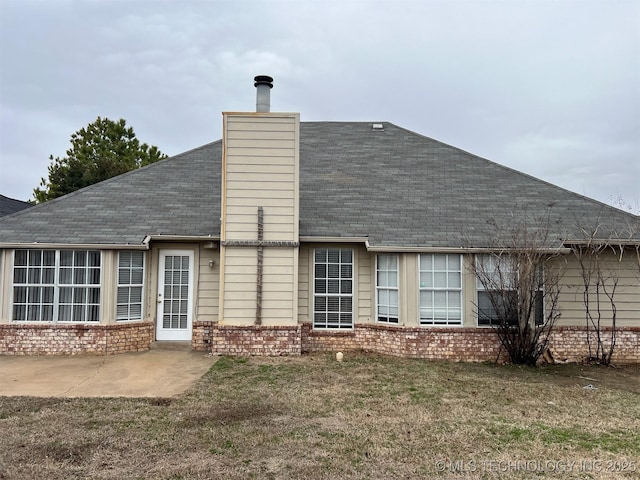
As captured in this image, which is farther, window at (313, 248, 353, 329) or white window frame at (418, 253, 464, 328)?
window at (313, 248, 353, 329)

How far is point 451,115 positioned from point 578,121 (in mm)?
Result: 6238

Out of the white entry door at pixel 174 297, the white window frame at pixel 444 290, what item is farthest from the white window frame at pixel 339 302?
the white entry door at pixel 174 297

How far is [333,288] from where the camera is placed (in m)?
9.88

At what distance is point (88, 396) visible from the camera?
6316mm

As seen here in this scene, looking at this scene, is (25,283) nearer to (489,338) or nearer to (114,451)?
(114,451)

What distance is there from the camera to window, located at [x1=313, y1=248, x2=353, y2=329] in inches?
388

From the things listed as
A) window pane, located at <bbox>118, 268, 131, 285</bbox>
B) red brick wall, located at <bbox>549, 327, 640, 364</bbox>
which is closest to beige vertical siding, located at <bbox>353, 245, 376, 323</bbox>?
red brick wall, located at <bbox>549, 327, 640, 364</bbox>

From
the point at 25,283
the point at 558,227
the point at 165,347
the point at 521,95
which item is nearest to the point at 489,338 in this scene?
the point at 558,227

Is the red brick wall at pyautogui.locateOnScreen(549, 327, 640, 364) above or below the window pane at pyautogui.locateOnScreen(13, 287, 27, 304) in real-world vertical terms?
below

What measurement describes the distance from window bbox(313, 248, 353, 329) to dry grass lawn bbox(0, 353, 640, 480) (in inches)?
90.2

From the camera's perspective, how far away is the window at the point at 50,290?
9.21m

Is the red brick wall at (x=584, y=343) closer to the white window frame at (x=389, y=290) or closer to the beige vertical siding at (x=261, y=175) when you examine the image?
the white window frame at (x=389, y=290)

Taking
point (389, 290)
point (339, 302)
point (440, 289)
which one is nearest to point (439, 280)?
point (440, 289)

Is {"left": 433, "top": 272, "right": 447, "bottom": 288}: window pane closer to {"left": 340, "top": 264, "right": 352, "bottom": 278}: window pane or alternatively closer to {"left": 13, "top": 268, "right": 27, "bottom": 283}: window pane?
{"left": 340, "top": 264, "right": 352, "bottom": 278}: window pane
